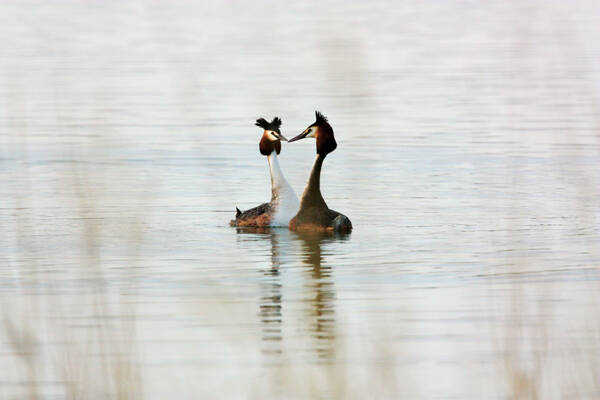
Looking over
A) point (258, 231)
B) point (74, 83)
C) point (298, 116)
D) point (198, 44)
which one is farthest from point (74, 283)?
point (198, 44)

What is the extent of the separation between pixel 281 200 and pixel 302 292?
3659mm

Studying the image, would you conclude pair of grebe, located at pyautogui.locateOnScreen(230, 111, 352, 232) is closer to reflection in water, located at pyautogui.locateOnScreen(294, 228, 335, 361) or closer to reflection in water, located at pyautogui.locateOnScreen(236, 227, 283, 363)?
reflection in water, located at pyautogui.locateOnScreen(294, 228, 335, 361)

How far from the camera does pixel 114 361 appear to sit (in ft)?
19.5

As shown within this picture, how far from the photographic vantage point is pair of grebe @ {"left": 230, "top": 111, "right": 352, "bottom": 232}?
43.5ft

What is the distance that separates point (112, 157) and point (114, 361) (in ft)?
40.6

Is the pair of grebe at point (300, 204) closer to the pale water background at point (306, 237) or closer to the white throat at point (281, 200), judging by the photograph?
the white throat at point (281, 200)

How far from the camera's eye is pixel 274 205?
1367cm

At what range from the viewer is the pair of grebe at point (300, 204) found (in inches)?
522

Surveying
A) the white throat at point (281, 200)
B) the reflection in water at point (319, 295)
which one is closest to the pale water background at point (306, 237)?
the reflection in water at point (319, 295)

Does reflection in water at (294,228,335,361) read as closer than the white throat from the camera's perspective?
Yes

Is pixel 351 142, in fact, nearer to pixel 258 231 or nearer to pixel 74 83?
pixel 258 231

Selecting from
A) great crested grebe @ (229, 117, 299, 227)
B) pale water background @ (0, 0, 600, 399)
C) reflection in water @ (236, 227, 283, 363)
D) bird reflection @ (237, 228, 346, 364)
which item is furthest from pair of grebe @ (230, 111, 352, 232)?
reflection in water @ (236, 227, 283, 363)

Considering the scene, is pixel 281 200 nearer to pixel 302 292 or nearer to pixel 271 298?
pixel 302 292

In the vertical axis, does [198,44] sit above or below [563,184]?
above
